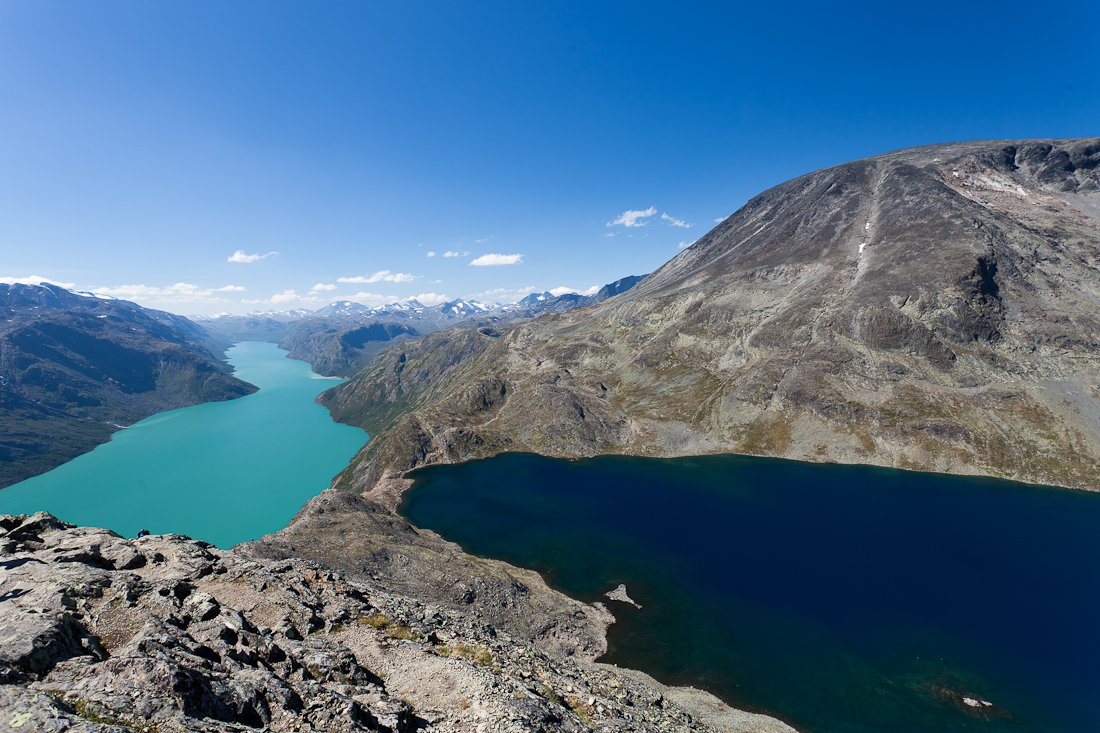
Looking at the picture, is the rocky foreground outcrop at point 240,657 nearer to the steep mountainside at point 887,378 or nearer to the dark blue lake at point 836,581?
the dark blue lake at point 836,581

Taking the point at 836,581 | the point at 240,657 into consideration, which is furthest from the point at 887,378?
the point at 240,657

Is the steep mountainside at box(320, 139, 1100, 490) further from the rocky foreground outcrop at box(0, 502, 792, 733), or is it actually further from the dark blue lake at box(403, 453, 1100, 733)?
the rocky foreground outcrop at box(0, 502, 792, 733)

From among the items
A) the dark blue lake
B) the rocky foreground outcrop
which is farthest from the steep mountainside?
the rocky foreground outcrop

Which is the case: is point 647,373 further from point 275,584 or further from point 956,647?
point 275,584

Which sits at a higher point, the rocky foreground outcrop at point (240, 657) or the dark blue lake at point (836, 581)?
the rocky foreground outcrop at point (240, 657)

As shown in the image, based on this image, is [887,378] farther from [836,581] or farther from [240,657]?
[240,657]

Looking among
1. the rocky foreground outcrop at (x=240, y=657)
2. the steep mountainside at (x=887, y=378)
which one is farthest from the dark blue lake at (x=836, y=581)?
the rocky foreground outcrop at (x=240, y=657)
